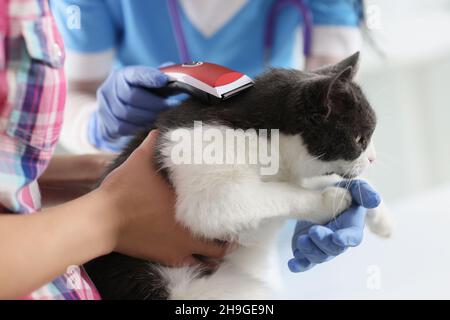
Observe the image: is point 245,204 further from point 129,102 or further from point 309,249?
point 129,102

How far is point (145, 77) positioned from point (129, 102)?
56 mm

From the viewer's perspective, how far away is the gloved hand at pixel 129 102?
2.11 feet

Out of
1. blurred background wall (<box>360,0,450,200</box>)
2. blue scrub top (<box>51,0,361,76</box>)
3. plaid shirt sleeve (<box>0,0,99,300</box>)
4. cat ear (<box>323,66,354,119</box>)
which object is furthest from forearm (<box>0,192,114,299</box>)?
blurred background wall (<box>360,0,450,200</box>)

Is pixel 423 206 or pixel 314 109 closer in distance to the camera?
pixel 314 109

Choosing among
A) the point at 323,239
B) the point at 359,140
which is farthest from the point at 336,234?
the point at 359,140

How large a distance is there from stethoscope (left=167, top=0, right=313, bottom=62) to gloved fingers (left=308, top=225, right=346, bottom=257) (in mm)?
445

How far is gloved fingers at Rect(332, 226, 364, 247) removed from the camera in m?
0.50

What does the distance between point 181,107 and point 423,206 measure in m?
0.61

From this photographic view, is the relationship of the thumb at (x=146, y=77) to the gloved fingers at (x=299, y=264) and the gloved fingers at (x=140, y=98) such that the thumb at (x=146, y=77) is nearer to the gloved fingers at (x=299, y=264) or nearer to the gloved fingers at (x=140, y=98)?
the gloved fingers at (x=140, y=98)

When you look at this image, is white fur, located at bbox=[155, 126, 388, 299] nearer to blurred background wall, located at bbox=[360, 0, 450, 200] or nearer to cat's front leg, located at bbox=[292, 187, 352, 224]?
cat's front leg, located at bbox=[292, 187, 352, 224]

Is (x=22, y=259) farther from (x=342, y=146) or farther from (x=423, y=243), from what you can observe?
(x=423, y=243)

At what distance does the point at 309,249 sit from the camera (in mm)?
522
